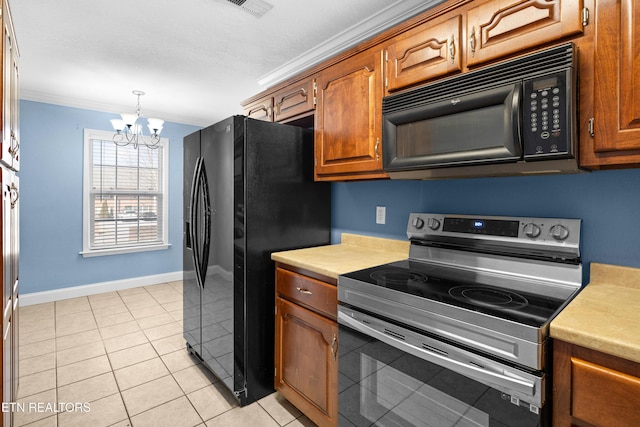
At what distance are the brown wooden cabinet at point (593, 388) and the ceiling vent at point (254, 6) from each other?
223 cm

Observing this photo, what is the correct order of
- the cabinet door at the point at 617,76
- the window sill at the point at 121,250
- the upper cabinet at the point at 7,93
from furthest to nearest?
the window sill at the point at 121,250 < the upper cabinet at the point at 7,93 < the cabinet door at the point at 617,76

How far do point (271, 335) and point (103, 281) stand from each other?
3.37 meters

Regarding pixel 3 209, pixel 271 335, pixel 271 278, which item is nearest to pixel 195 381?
pixel 271 335

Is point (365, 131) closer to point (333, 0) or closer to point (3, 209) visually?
point (333, 0)

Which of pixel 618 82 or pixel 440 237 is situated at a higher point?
pixel 618 82

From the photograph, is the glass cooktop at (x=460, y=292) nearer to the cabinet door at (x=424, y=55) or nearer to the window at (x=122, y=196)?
the cabinet door at (x=424, y=55)

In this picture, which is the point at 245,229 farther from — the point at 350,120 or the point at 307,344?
the point at 350,120

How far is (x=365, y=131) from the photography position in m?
1.89

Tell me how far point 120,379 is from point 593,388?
8.78 ft

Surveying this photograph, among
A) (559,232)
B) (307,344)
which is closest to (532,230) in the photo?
(559,232)

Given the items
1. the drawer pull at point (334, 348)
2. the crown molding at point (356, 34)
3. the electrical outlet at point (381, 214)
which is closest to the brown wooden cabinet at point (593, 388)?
the drawer pull at point (334, 348)

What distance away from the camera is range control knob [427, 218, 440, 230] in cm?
185

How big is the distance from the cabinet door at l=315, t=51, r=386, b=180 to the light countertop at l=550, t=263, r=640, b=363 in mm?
1054

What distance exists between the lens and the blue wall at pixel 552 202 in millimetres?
1331
